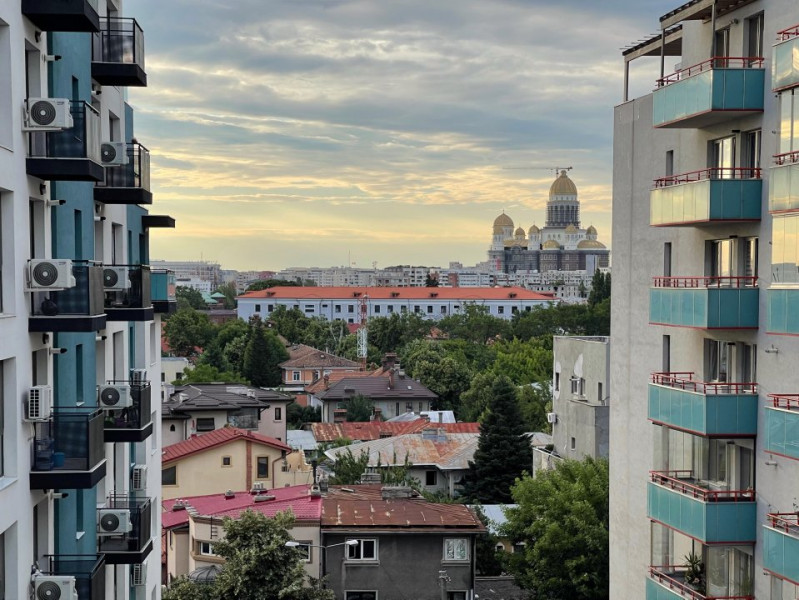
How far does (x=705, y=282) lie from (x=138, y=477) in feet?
36.9

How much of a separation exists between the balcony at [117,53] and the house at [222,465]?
1195 inches

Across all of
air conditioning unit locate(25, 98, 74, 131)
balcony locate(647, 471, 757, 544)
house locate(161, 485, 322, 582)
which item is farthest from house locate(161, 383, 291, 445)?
air conditioning unit locate(25, 98, 74, 131)

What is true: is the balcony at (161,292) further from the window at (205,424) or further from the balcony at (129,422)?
the window at (205,424)

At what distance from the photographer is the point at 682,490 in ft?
62.3

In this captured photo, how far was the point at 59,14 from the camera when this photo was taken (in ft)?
36.7

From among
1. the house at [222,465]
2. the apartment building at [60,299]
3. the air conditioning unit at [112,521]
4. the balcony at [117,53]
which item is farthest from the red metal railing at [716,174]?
the house at [222,465]

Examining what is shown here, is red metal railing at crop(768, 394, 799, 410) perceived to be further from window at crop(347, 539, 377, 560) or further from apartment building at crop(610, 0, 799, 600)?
window at crop(347, 539, 377, 560)

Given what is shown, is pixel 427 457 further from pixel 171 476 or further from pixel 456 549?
pixel 456 549

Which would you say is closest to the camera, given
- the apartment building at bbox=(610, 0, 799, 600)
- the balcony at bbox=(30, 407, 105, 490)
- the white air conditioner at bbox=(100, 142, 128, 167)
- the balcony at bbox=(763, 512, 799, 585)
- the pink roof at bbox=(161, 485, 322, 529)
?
the balcony at bbox=(30, 407, 105, 490)

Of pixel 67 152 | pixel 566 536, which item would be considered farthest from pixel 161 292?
pixel 566 536

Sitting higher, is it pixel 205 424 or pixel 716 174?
pixel 716 174

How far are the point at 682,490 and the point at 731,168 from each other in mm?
5702

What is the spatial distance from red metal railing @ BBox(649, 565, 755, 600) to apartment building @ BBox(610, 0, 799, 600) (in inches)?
1.4

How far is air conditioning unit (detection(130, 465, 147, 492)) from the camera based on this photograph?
20.5m
